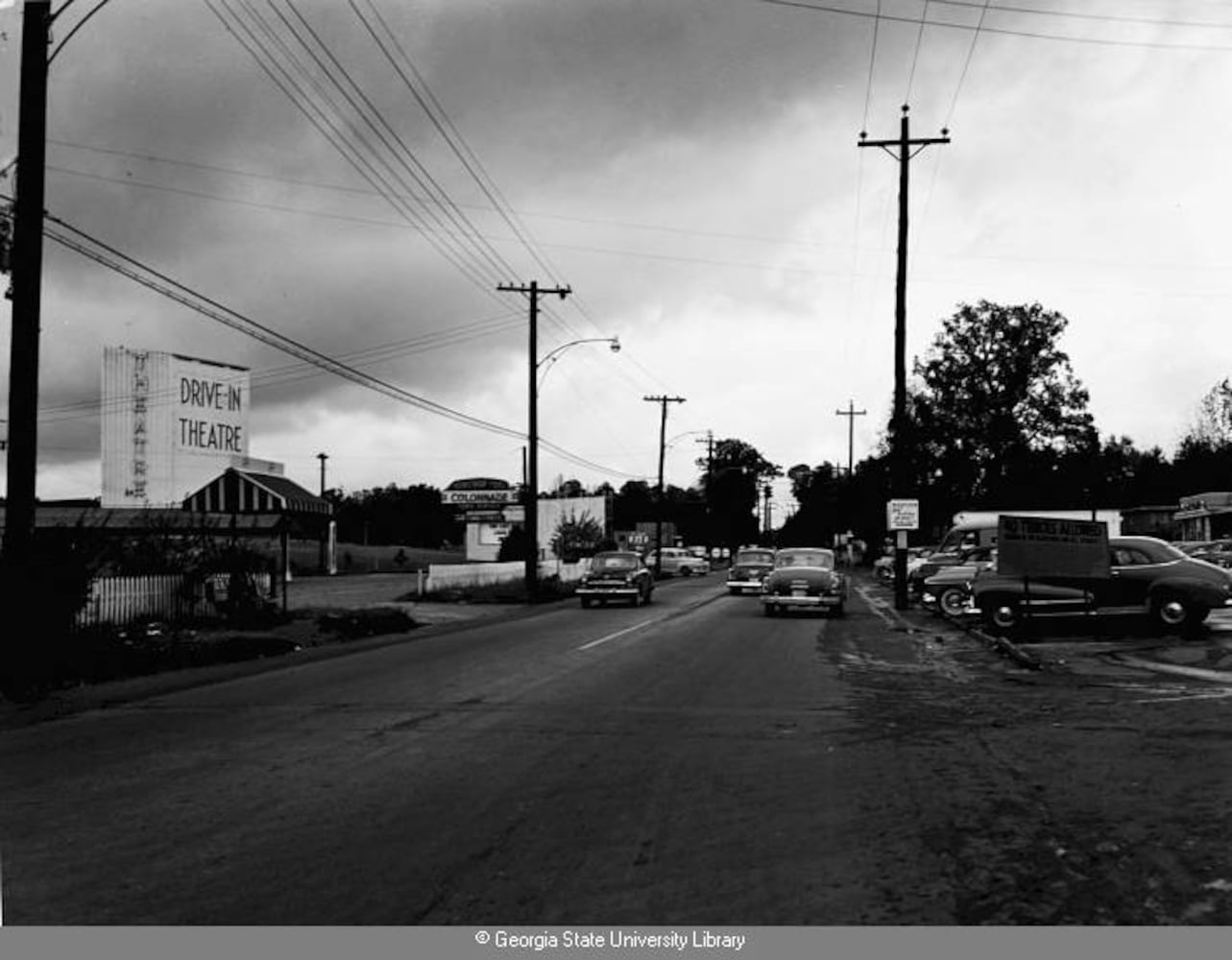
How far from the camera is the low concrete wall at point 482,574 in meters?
44.2

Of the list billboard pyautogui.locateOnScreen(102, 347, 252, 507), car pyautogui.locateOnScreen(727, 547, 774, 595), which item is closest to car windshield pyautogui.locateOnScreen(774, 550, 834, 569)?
car pyautogui.locateOnScreen(727, 547, 774, 595)

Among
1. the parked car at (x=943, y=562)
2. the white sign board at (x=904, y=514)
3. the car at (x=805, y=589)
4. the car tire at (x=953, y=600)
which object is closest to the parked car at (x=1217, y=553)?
the parked car at (x=943, y=562)

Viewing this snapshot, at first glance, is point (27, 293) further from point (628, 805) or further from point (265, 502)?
point (265, 502)

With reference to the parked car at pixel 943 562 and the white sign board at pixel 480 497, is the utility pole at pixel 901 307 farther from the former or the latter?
the white sign board at pixel 480 497

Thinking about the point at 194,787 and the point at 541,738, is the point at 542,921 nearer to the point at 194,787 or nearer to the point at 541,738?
the point at 194,787

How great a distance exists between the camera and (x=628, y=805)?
23.6 ft

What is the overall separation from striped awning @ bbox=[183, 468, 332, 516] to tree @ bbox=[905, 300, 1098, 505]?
61820 millimetres

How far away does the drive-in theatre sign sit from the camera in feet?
64.1

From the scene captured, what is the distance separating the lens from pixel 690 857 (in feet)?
19.4

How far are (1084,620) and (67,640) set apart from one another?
16107mm

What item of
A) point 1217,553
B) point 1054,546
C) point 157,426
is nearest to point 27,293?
point 1054,546

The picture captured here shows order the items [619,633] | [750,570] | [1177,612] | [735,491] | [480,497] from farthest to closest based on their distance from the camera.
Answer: [735,491], [480,497], [750,570], [619,633], [1177,612]

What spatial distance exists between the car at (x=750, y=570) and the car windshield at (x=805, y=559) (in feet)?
25.4

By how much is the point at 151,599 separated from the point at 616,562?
618 inches
